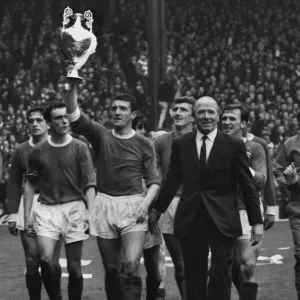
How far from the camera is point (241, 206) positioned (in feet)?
29.0

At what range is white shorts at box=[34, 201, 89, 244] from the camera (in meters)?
8.56

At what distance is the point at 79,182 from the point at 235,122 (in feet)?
5.14

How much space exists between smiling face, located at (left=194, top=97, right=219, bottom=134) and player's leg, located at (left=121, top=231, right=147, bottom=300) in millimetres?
1133

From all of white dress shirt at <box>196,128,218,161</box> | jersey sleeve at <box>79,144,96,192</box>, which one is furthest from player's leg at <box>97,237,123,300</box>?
white dress shirt at <box>196,128,218,161</box>

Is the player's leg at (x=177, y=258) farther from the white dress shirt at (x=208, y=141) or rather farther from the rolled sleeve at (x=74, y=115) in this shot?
the rolled sleeve at (x=74, y=115)

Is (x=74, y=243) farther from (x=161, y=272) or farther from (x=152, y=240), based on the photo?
(x=161, y=272)

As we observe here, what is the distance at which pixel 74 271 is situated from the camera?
27.9 feet

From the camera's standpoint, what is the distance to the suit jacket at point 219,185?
24.8ft

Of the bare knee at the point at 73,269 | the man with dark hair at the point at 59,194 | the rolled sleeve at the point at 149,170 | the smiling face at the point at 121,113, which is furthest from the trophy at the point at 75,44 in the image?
the bare knee at the point at 73,269

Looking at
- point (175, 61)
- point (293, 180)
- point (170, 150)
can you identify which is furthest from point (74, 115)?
point (175, 61)

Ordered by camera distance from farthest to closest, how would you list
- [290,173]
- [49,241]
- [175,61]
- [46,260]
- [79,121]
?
1. [175,61]
2. [290,173]
3. [49,241]
4. [46,260]
5. [79,121]

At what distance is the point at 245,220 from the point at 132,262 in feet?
4.56

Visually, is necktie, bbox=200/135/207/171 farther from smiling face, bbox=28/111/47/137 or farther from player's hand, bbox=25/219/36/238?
smiling face, bbox=28/111/47/137

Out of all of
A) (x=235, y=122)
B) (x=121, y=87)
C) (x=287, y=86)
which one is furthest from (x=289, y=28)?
(x=235, y=122)
